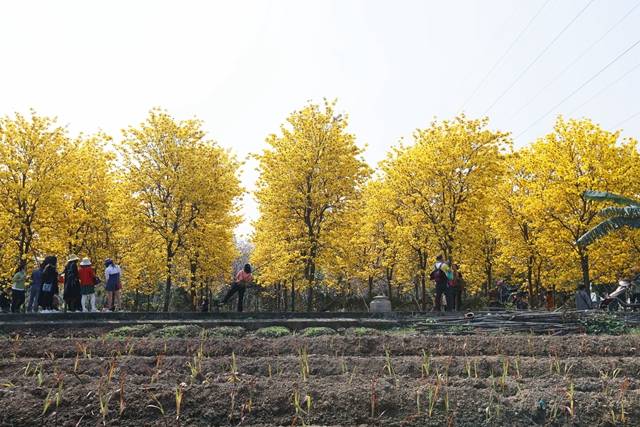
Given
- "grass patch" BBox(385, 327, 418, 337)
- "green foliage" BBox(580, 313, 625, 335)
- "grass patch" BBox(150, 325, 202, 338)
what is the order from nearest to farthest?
"grass patch" BBox(150, 325, 202, 338) → "grass patch" BBox(385, 327, 418, 337) → "green foliage" BBox(580, 313, 625, 335)

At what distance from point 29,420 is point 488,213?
24.0 m

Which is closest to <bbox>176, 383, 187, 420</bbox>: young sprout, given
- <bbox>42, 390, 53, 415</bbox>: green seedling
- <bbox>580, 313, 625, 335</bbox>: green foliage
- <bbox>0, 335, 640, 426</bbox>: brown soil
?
<bbox>0, 335, 640, 426</bbox>: brown soil

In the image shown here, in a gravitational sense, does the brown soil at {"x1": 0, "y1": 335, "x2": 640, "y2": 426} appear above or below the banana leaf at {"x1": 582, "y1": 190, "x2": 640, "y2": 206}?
below

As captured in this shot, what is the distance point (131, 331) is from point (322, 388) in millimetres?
5427

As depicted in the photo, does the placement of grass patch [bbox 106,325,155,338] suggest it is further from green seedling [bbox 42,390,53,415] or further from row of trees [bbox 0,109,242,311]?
row of trees [bbox 0,109,242,311]

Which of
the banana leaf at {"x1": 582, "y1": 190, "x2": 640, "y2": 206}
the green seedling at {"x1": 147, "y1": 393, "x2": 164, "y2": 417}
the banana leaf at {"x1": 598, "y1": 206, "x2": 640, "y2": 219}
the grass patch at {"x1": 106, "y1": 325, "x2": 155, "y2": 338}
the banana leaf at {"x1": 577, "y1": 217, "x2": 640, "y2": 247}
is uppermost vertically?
the banana leaf at {"x1": 582, "y1": 190, "x2": 640, "y2": 206}

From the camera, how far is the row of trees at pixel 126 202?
2408 cm

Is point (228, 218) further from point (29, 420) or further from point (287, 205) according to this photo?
point (29, 420)

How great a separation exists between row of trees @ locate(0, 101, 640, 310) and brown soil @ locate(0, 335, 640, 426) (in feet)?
56.7

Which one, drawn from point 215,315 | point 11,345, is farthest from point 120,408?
point 215,315

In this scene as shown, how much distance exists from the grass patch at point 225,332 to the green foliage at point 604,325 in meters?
6.49

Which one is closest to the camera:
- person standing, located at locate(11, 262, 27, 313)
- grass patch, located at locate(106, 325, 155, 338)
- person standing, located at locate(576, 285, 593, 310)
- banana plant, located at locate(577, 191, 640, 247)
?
grass patch, located at locate(106, 325, 155, 338)

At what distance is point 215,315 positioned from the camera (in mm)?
13156

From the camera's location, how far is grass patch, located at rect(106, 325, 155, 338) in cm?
1006
